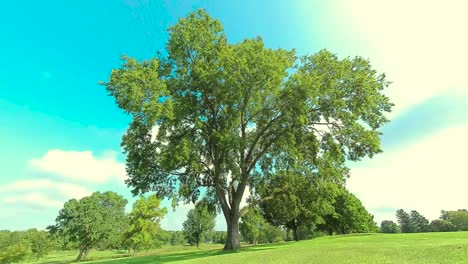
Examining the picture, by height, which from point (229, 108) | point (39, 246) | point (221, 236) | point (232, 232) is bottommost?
point (232, 232)

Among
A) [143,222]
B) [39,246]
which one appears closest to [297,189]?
[143,222]

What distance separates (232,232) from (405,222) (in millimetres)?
124412

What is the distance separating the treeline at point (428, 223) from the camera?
103 meters

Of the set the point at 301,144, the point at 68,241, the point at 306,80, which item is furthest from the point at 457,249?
the point at 68,241

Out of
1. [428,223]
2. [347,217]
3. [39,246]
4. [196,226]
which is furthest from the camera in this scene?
[428,223]

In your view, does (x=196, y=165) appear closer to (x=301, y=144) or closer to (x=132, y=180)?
(x=132, y=180)

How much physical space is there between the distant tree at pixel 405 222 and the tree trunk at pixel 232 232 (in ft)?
380

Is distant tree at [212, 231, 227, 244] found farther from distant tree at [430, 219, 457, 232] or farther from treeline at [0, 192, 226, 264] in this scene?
distant tree at [430, 219, 457, 232]

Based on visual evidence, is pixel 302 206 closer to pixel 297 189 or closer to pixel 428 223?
pixel 297 189

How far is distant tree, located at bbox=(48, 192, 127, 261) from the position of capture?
63156 millimetres

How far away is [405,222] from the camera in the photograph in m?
126

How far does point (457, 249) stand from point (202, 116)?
21889 mm

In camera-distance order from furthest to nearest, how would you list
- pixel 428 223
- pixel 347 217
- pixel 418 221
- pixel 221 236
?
pixel 221 236 → pixel 418 221 → pixel 428 223 → pixel 347 217

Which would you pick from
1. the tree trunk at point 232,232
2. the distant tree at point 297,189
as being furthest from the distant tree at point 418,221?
the tree trunk at point 232,232
